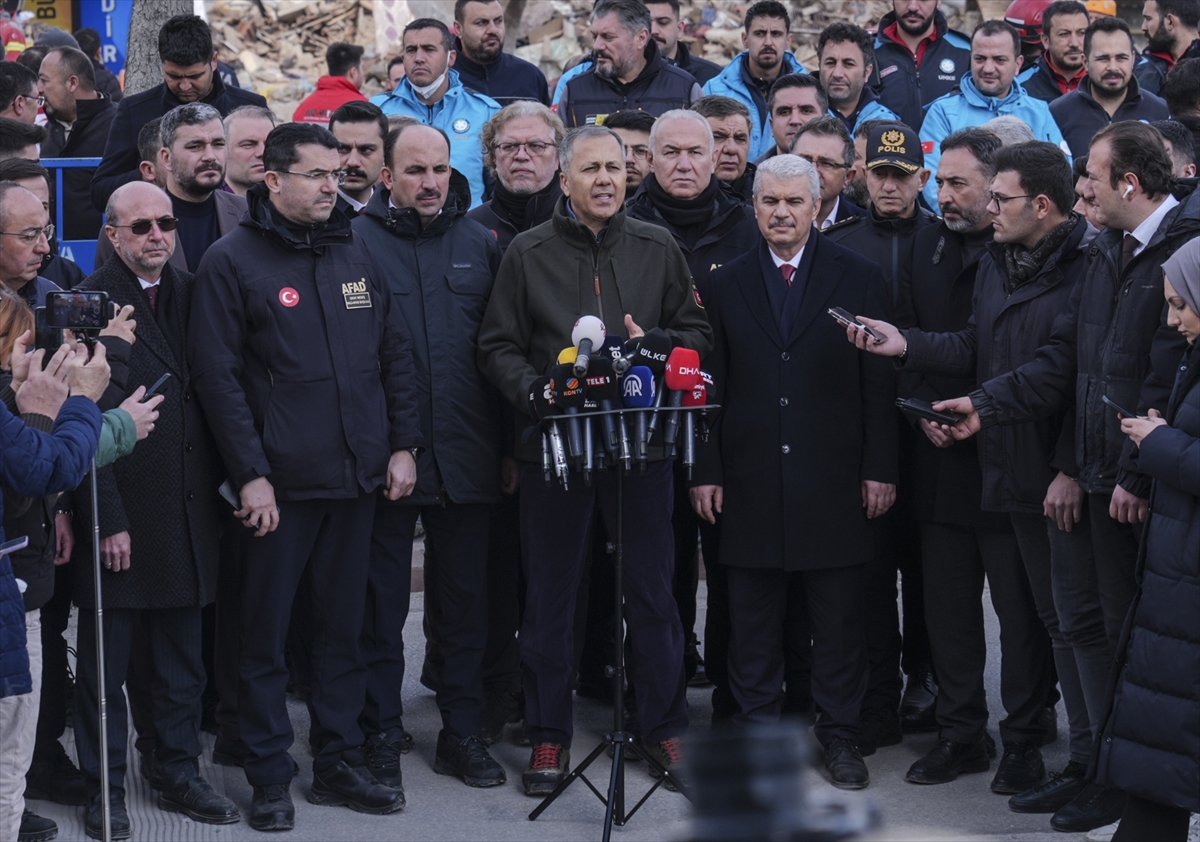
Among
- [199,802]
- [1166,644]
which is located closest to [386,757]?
[199,802]

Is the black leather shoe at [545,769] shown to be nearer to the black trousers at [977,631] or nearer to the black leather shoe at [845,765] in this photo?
the black leather shoe at [845,765]

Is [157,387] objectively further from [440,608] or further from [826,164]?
[826,164]

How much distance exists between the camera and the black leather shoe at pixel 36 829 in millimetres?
5121

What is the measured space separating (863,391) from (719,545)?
2.66 feet

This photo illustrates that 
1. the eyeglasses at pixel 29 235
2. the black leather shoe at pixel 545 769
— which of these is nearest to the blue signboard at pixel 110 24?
the eyeglasses at pixel 29 235

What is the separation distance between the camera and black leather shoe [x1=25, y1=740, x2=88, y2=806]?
5.45 metres

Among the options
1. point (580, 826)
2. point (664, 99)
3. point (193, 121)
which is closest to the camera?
point (580, 826)

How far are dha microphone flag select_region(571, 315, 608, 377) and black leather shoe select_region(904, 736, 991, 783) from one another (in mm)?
2109

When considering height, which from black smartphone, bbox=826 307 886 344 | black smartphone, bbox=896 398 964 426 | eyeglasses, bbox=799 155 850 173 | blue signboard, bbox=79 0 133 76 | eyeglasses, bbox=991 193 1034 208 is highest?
blue signboard, bbox=79 0 133 76

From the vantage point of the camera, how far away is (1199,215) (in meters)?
4.98

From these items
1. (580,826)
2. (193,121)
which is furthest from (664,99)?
(580,826)

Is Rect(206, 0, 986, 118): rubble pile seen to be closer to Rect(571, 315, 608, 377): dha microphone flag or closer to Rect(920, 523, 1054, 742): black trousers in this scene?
Rect(920, 523, 1054, 742): black trousers

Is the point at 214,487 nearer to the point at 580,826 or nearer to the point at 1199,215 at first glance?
the point at 580,826

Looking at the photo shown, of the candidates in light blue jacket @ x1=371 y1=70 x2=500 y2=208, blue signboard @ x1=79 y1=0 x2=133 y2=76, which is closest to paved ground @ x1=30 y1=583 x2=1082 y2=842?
light blue jacket @ x1=371 y1=70 x2=500 y2=208
